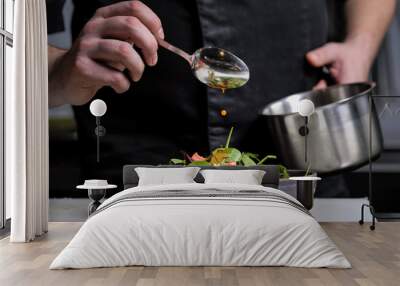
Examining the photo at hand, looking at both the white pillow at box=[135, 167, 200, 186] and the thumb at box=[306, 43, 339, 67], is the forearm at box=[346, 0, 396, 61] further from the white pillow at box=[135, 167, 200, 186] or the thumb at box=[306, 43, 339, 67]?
the white pillow at box=[135, 167, 200, 186]

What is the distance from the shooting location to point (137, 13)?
659 centimetres

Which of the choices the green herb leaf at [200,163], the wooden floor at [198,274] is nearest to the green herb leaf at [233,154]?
the green herb leaf at [200,163]

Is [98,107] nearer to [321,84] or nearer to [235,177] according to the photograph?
[235,177]

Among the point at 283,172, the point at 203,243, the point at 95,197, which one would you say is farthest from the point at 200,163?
the point at 203,243

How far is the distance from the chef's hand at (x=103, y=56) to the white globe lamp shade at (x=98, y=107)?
31 cm

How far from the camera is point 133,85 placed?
6582mm

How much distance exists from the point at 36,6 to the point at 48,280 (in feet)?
8.99

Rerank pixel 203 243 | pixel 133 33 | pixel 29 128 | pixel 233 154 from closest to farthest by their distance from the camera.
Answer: pixel 203 243, pixel 29 128, pixel 233 154, pixel 133 33

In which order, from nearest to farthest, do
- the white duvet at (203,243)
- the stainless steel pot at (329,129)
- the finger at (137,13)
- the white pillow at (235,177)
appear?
the white duvet at (203,243) < the white pillow at (235,177) < the stainless steel pot at (329,129) < the finger at (137,13)

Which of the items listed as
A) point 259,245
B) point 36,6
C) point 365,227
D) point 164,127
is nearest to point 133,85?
point 164,127

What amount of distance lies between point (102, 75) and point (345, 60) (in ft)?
8.01

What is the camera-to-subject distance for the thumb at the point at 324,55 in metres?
6.51

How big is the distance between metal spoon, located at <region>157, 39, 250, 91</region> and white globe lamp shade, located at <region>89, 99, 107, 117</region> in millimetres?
857

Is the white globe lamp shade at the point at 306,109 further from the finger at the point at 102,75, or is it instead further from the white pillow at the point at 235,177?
the finger at the point at 102,75
